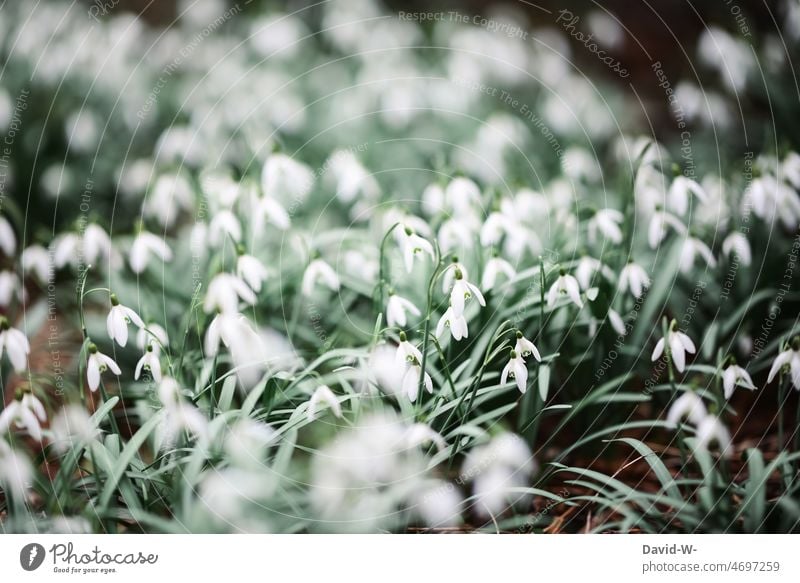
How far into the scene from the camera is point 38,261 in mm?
1142

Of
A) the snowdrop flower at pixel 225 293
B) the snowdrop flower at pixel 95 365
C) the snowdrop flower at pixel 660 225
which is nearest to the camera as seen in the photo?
the snowdrop flower at pixel 95 365

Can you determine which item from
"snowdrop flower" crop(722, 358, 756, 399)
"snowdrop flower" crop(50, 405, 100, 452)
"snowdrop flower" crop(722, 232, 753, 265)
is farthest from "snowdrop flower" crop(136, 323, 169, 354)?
"snowdrop flower" crop(722, 232, 753, 265)

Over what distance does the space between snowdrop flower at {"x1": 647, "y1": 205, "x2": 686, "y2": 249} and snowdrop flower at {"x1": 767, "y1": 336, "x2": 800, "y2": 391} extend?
253mm

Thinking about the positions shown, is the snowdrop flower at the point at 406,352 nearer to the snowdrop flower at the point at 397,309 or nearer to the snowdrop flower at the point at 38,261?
the snowdrop flower at the point at 397,309

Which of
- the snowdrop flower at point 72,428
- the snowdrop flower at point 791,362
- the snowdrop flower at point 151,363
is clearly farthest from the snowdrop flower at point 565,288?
the snowdrop flower at point 72,428

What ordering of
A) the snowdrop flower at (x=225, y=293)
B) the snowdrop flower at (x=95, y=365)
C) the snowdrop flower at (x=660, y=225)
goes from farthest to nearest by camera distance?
the snowdrop flower at (x=660, y=225) → the snowdrop flower at (x=225, y=293) → the snowdrop flower at (x=95, y=365)

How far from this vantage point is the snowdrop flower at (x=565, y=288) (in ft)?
3.07

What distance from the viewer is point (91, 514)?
2.93ft

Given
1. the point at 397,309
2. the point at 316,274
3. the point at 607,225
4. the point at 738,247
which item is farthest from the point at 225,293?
the point at 738,247

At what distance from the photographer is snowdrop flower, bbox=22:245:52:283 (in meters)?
1.14

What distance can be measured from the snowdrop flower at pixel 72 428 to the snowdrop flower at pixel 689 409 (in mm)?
851

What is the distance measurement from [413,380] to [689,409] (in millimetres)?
436

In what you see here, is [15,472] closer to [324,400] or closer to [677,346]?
[324,400]
